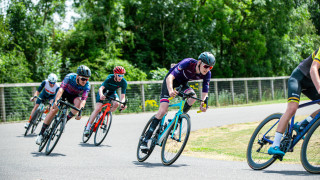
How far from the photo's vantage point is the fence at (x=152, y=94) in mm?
18031

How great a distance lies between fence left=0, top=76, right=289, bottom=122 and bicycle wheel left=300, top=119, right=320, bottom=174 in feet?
47.9

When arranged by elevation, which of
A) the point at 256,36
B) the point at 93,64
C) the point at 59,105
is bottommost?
the point at 59,105

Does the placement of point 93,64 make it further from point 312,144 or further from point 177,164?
point 312,144

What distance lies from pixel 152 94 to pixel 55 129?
14.3 metres

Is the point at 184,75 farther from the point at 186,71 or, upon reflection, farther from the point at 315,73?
the point at 315,73

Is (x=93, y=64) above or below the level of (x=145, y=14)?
below

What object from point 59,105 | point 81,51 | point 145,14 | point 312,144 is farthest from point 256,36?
point 312,144

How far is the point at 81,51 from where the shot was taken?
30.9m

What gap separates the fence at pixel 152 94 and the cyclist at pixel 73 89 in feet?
28.1

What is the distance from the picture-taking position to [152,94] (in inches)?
902

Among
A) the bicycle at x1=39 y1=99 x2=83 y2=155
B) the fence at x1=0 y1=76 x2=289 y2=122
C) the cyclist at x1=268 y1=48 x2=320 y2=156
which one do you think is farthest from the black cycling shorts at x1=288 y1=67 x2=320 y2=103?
the fence at x1=0 y1=76 x2=289 y2=122

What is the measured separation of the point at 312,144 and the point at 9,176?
14.4 ft

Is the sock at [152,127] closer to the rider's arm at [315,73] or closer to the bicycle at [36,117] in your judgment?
the rider's arm at [315,73]

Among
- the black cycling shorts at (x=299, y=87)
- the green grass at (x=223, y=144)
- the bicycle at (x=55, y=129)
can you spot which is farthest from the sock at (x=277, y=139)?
the bicycle at (x=55, y=129)
